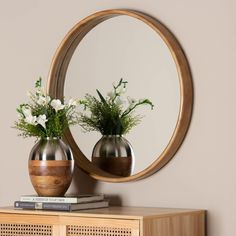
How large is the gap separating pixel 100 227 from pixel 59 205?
0.22 m

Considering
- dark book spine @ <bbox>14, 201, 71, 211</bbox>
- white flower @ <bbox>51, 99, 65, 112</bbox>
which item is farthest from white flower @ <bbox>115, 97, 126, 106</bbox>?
dark book spine @ <bbox>14, 201, 71, 211</bbox>

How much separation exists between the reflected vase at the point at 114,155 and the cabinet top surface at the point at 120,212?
7.5 inches

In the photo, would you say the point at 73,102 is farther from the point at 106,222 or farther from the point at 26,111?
the point at 106,222

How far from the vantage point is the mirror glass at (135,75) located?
9.37ft

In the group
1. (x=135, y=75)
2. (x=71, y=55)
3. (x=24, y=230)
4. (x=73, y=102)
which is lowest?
(x=24, y=230)

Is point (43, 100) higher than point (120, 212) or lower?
higher

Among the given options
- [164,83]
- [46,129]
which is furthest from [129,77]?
[46,129]

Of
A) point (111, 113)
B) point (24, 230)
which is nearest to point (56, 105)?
point (111, 113)

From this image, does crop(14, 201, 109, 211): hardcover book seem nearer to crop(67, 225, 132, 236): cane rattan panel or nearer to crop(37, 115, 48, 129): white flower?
crop(67, 225, 132, 236): cane rattan panel

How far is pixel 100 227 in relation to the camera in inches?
101

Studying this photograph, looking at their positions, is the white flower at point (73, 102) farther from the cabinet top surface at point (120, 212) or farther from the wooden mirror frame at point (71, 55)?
the cabinet top surface at point (120, 212)

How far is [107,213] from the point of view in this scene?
103 inches

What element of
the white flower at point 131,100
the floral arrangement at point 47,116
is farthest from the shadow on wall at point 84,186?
the white flower at point 131,100

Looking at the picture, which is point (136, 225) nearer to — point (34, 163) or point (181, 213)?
point (181, 213)
